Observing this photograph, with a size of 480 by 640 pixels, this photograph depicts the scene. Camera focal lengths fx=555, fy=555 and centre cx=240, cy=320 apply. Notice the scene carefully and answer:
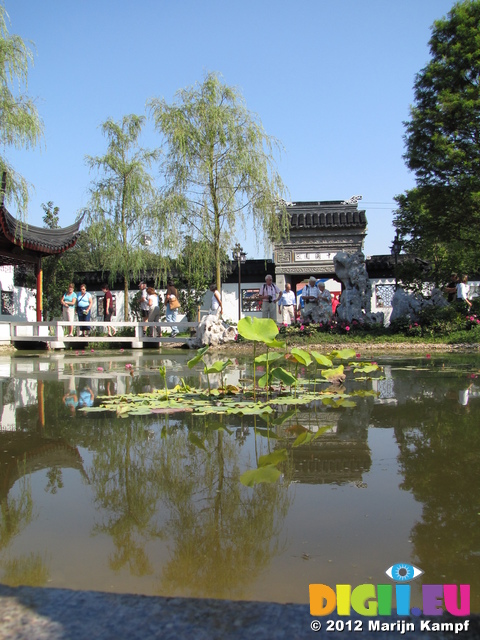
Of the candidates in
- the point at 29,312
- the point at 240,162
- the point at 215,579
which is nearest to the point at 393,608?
the point at 215,579

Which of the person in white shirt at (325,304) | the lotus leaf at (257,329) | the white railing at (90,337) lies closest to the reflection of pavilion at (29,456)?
the lotus leaf at (257,329)

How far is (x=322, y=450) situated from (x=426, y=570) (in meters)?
1.14

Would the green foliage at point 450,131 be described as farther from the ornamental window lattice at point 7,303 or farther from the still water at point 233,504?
the ornamental window lattice at point 7,303

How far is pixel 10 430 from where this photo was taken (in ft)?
10.1

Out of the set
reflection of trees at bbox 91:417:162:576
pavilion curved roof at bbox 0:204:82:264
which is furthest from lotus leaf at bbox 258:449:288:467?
pavilion curved roof at bbox 0:204:82:264

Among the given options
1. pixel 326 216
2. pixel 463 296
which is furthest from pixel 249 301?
pixel 463 296

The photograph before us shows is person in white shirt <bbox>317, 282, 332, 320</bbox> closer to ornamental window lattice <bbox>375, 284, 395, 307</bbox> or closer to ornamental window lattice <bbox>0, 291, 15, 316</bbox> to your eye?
ornamental window lattice <bbox>375, 284, 395, 307</bbox>

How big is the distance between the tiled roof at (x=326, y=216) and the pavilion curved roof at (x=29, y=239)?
826 centimetres

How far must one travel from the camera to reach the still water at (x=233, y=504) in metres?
1.38

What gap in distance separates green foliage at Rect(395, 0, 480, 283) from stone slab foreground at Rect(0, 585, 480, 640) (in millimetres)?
12120

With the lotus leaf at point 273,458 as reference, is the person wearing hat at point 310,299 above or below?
above

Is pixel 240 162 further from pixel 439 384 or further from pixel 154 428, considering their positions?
pixel 154 428

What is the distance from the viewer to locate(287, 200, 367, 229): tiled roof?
20.5 m

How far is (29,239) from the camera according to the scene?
13.5 metres
